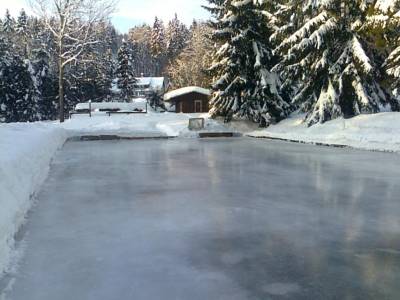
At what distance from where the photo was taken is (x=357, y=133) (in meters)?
19.2

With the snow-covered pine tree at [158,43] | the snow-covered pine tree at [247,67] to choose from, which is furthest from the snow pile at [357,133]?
the snow-covered pine tree at [158,43]

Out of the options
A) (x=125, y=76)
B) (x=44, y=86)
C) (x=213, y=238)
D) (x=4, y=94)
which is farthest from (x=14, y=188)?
(x=125, y=76)

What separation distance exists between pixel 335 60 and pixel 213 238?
20.3 m

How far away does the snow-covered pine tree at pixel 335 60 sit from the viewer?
21688mm

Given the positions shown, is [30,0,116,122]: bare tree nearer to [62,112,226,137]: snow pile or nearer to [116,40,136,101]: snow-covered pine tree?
[62,112,226,137]: snow pile

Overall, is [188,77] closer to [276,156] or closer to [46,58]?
[46,58]

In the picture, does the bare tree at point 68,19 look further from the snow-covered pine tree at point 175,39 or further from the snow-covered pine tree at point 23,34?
the snow-covered pine tree at point 175,39

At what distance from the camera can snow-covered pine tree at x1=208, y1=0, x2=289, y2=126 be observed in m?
28.1

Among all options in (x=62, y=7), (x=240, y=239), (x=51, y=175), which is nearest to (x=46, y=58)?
(x=62, y=7)

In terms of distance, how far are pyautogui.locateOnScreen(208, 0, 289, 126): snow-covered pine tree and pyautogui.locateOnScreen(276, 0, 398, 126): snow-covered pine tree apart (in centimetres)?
372

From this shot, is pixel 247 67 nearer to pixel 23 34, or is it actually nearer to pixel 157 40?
pixel 23 34

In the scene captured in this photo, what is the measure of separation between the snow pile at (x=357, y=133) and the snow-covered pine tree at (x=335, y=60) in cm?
96

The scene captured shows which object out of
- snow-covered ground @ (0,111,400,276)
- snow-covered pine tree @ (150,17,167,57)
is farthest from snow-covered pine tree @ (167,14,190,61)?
snow-covered ground @ (0,111,400,276)

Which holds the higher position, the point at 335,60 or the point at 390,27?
the point at 390,27
